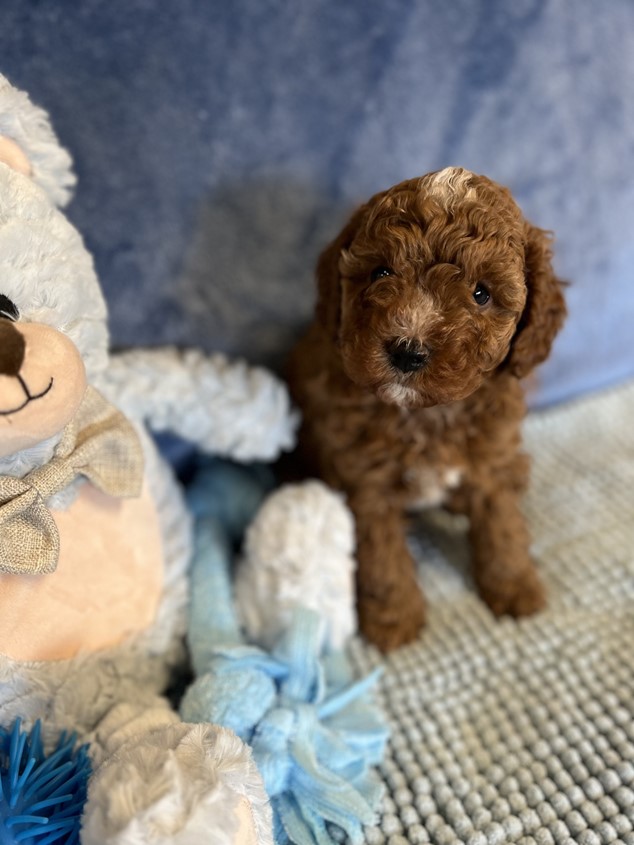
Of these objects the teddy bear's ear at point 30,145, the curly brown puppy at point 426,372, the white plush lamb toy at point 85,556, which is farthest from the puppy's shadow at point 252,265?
the teddy bear's ear at point 30,145

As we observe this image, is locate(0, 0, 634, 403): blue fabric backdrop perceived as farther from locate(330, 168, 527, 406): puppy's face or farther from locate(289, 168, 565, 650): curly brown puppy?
locate(330, 168, 527, 406): puppy's face

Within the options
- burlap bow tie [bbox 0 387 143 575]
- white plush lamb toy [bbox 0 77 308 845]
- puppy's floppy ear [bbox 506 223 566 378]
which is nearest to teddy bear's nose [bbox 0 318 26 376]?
white plush lamb toy [bbox 0 77 308 845]

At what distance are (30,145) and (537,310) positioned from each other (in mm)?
861

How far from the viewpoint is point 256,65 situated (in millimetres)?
1394

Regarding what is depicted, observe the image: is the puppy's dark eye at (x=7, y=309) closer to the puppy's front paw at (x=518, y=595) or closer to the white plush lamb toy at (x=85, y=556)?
the white plush lamb toy at (x=85, y=556)

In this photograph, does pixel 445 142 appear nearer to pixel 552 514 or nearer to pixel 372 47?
pixel 372 47

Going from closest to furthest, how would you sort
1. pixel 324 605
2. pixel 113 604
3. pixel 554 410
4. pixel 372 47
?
pixel 113 604 → pixel 324 605 → pixel 372 47 → pixel 554 410

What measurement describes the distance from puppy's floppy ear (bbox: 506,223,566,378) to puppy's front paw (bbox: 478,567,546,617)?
1.60ft

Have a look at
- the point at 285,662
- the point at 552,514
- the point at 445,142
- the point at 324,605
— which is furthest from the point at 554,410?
the point at 285,662

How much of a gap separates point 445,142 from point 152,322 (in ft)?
2.58

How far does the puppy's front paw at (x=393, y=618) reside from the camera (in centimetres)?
141

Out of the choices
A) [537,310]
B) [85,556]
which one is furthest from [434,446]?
[85,556]

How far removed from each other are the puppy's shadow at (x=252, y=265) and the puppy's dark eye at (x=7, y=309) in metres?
0.56

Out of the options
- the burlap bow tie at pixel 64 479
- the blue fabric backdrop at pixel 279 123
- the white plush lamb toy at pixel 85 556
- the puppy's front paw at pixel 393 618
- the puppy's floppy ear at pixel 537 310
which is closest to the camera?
the white plush lamb toy at pixel 85 556
